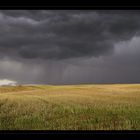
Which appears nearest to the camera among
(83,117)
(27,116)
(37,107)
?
(83,117)

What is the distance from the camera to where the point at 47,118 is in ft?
14.4
